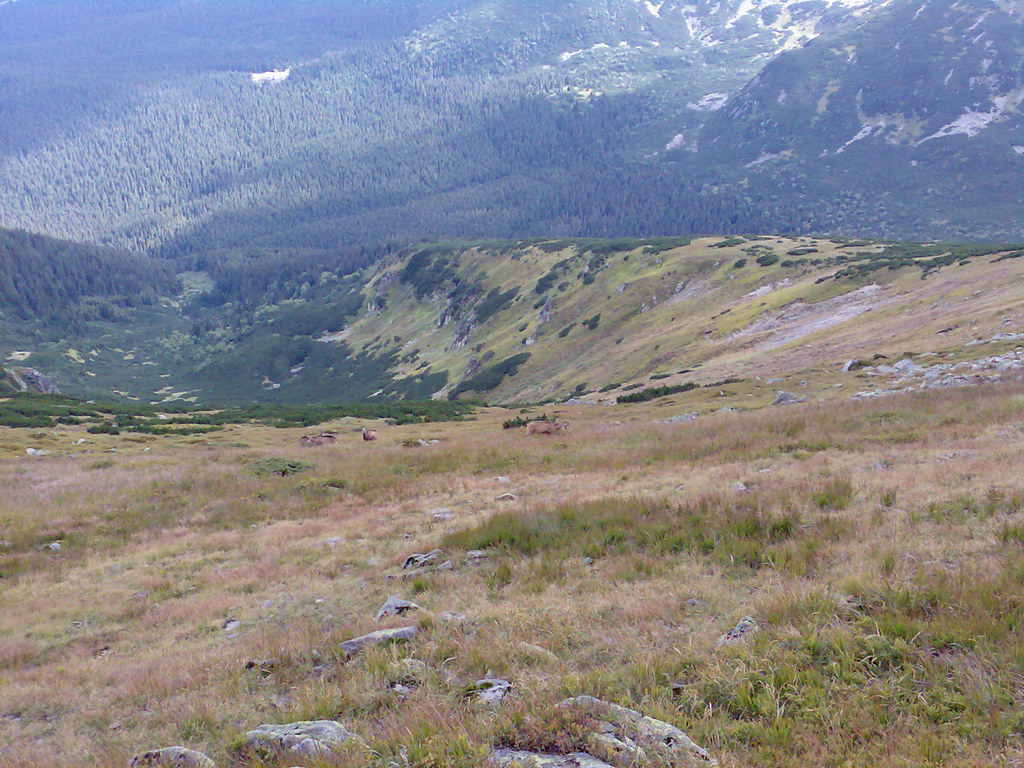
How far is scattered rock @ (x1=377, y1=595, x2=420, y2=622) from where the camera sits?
324 inches

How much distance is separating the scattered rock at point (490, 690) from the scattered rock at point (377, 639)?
1.74 metres

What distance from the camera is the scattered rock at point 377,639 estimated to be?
701 centimetres

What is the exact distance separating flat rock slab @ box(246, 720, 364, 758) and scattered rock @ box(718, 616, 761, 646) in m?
3.60

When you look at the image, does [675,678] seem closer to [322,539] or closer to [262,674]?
[262,674]

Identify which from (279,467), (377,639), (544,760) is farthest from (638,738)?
(279,467)

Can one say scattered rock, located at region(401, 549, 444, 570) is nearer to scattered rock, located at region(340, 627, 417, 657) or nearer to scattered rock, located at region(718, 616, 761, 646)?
scattered rock, located at region(340, 627, 417, 657)

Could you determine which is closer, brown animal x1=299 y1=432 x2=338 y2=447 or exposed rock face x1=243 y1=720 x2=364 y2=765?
exposed rock face x1=243 y1=720 x2=364 y2=765

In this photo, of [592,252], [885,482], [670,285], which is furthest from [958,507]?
[592,252]

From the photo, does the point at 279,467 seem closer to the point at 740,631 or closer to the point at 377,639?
the point at 377,639

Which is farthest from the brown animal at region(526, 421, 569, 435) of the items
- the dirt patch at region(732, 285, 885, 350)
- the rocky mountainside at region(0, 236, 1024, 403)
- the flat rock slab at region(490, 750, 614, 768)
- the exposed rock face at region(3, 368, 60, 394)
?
the exposed rock face at region(3, 368, 60, 394)

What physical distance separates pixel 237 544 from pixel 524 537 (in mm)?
7928

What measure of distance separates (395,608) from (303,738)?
343 cm

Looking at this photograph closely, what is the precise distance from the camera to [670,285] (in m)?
74.6

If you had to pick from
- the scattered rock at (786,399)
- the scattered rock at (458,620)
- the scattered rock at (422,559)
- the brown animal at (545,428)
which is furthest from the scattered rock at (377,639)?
the scattered rock at (786,399)
